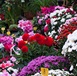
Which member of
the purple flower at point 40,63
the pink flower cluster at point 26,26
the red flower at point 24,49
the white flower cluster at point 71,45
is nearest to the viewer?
the white flower cluster at point 71,45

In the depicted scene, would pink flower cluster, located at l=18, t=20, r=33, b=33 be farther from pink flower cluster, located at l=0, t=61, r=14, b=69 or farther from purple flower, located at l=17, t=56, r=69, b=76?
purple flower, located at l=17, t=56, r=69, b=76

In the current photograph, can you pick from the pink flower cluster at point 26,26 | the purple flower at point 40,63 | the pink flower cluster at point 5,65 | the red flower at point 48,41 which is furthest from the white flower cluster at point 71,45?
the pink flower cluster at point 26,26

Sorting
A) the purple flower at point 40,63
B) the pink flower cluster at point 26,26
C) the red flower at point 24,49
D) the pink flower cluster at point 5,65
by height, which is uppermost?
the red flower at point 24,49

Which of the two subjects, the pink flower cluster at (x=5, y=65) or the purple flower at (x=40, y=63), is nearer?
the purple flower at (x=40, y=63)

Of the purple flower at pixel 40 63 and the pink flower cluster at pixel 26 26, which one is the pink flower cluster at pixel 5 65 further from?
the pink flower cluster at pixel 26 26

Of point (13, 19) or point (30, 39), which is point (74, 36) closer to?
point (30, 39)

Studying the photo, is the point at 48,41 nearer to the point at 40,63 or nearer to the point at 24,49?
the point at 24,49

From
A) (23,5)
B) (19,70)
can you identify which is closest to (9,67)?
(19,70)

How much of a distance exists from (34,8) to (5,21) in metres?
0.95

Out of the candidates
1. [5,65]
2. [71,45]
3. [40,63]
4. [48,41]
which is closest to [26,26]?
[48,41]

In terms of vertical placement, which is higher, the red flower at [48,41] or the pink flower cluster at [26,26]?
the red flower at [48,41]

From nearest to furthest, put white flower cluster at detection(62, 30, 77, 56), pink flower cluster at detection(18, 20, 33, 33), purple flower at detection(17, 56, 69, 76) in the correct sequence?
white flower cluster at detection(62, 30, 77, 56) < purple flower at detection(17, 56, 69, 76) < pink flower cluster at detection(18, 20, 33, 33)


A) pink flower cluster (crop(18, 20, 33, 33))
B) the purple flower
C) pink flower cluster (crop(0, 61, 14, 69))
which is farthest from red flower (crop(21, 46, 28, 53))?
pink flower cluster (crop(18, 20, 33, 33))

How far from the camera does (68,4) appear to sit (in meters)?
9.73
